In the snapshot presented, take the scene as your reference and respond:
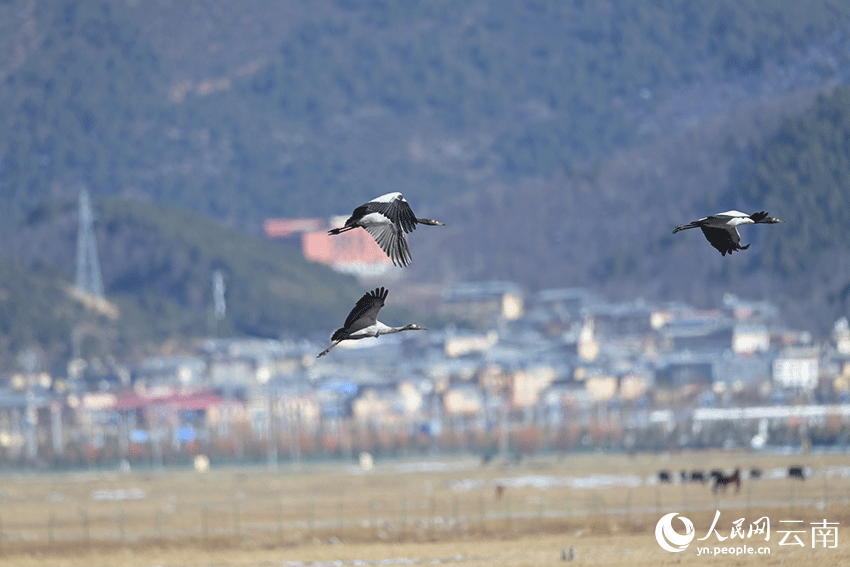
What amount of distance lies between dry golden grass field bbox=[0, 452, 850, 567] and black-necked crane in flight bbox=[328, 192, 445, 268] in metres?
33.2

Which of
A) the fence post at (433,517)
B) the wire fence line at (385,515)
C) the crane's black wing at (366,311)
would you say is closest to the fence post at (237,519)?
the wire fence line at (385,515)

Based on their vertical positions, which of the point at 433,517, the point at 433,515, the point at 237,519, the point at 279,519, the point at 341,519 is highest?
the point at 237,519

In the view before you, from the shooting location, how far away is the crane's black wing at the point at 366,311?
47750 millimetres

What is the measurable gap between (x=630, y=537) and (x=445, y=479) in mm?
64792

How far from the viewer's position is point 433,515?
11106cm

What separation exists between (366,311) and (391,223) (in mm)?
2384

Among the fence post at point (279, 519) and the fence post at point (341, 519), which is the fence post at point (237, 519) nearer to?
the fence post at point (279, 519)

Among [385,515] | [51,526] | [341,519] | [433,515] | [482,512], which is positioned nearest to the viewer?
[482,512]

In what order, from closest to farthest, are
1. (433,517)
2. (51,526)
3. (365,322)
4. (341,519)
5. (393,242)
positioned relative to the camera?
(393,242) < (365,322) < (433,517) < (341,519) < (51,526)

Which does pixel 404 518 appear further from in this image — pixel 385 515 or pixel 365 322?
pixel 365 322

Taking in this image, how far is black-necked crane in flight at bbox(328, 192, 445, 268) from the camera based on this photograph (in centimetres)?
4706

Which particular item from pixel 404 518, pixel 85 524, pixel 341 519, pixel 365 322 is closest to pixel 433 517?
pixel 404 518

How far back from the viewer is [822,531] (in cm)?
8538

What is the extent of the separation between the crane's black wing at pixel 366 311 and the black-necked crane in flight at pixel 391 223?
3.75ft
